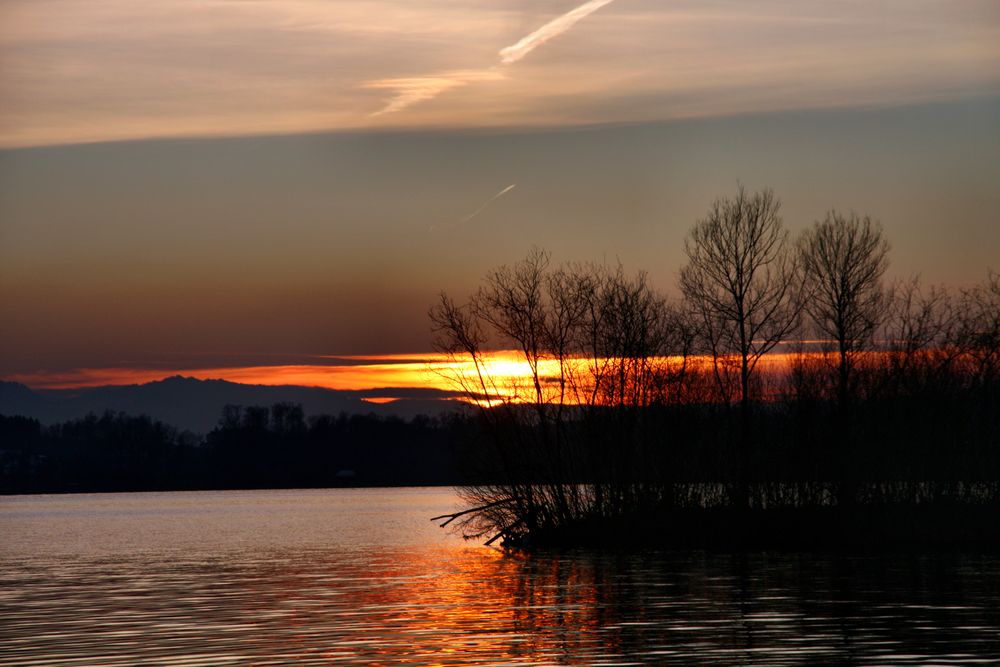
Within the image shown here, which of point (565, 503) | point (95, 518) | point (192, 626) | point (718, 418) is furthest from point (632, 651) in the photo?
point (95, 518)

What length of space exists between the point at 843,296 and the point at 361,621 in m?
44.3

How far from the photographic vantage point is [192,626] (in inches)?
1428

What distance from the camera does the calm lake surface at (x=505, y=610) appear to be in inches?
1180

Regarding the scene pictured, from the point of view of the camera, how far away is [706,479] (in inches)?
2493

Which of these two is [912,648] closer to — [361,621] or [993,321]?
[361,621]

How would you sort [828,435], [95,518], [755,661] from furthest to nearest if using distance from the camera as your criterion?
[95,518] < [828,435] < [755,661]

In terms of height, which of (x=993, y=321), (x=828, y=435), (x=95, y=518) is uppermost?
(x=993, y=321)

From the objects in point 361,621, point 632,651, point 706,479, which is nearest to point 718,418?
point 706,479

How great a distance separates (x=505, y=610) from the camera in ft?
127

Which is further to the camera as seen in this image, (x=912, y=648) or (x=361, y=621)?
(x=361, y=621)

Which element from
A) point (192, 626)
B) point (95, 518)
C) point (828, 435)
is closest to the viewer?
point (192, 626)

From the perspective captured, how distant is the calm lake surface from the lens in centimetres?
2997

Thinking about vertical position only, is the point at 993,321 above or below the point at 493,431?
above

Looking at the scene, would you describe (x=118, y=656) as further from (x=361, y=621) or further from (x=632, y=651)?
(x=632, y=651)
